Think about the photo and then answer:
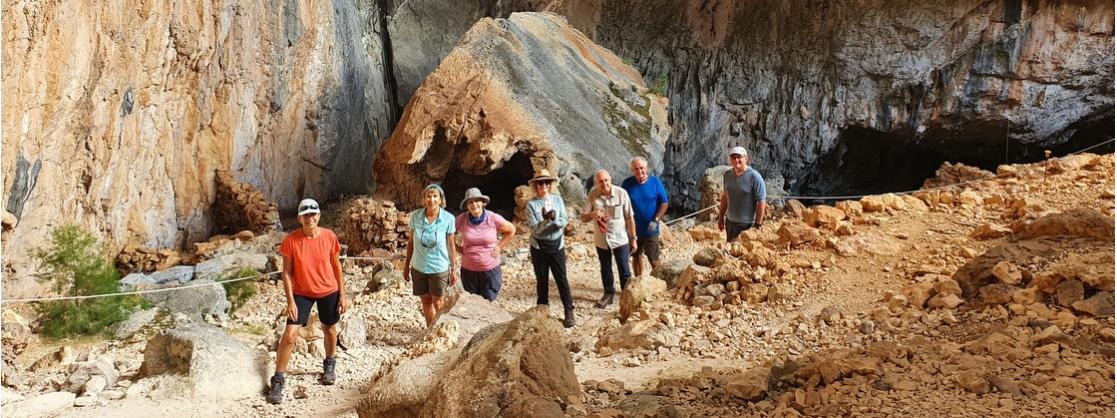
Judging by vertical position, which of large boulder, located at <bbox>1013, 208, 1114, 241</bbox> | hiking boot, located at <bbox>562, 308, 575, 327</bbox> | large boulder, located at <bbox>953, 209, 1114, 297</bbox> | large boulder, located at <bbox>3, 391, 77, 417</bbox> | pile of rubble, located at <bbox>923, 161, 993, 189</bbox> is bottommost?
large boulder, located at <bbox>3, 391, 77, 417</bbox>

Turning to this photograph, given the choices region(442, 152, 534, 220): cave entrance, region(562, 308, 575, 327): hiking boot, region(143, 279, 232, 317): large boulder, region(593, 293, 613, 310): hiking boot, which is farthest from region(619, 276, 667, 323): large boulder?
region(442, 152, 534, 220): cave entrance

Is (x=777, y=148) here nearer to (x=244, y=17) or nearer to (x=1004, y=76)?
(x=1004, y=76)

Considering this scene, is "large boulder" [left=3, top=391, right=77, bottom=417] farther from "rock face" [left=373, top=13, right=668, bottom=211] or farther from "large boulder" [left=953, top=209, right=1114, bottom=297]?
"rock face" [left=373, top=13, right=668, bottom=211]

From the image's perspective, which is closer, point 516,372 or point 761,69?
point 516,372

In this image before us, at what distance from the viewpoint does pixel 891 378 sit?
3.32m

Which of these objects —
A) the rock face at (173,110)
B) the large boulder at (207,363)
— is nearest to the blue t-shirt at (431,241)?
the large boulder at (207,363)

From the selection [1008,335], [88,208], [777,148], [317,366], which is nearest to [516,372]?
[1008,335]

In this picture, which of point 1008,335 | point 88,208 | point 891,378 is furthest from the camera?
point 88,208

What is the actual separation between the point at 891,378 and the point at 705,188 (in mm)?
10204

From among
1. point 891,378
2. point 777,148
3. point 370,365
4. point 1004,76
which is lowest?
point 370,365

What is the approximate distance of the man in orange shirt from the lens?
187 inches

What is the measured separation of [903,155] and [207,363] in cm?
1854

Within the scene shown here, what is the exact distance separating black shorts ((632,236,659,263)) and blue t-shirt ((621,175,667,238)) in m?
0.17

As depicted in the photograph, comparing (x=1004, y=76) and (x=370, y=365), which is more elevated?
(x=1004, y=76)
